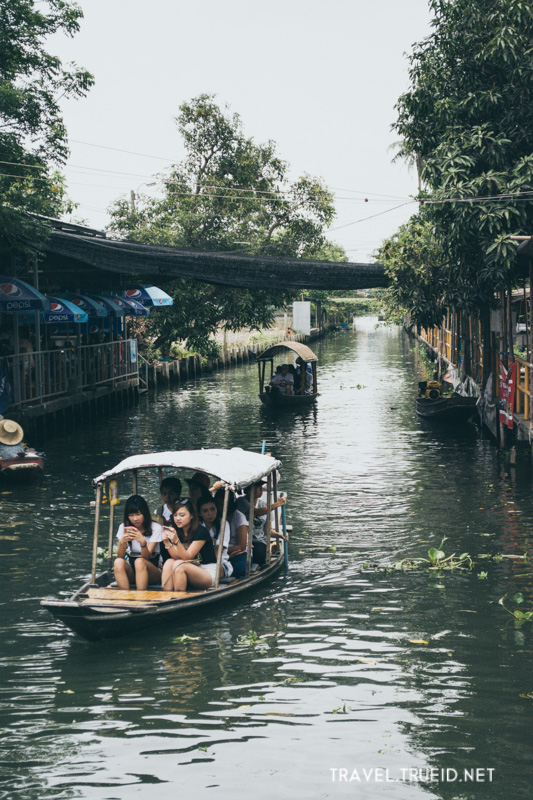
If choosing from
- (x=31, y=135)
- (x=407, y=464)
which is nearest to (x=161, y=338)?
(x=31, y=135)

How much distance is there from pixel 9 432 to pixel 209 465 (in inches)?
339

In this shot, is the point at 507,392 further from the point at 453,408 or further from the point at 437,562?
the point at 437,562

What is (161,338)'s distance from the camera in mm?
40938

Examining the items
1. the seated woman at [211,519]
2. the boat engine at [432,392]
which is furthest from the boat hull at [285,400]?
the seated woman at [211,519]

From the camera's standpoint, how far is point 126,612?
8.52 m

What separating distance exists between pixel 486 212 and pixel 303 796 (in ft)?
48.2

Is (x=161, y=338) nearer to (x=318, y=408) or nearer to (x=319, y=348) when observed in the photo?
(x=318, y=408)

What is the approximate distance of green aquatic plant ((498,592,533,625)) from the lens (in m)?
9.36

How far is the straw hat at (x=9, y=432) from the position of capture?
17172 mm

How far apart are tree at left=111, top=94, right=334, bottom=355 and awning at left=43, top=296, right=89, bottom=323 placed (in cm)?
1431

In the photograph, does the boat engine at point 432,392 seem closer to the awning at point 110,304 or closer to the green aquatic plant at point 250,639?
the awning at point 110,304

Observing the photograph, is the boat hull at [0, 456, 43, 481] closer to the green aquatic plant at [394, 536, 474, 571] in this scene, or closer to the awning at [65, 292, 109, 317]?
the green aquatic plant at [394, 536, 474, 571]

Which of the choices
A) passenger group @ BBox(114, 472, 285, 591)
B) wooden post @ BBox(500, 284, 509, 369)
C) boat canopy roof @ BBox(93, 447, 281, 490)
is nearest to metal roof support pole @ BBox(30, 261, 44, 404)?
wooden post @ BBox(500, 284, 509, 369)

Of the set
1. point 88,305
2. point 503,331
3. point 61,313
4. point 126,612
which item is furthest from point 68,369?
point 126,612
